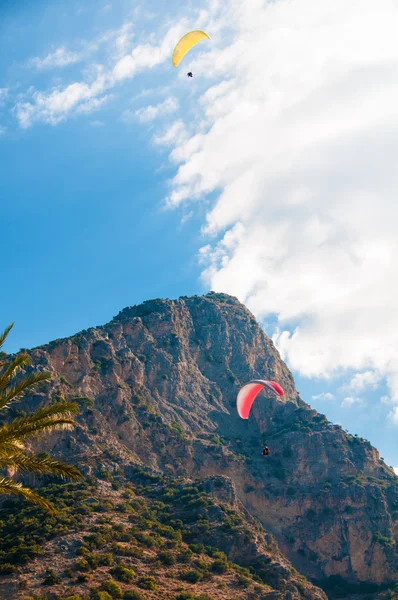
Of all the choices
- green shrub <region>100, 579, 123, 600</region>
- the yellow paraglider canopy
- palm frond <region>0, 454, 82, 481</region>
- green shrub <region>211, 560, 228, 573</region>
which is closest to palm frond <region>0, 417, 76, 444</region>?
palm frond <region>0, 454, 82, 481</region>

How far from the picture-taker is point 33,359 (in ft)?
219

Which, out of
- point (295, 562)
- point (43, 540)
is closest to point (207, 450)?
point (295, 562)

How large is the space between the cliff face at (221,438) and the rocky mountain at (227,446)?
14cm

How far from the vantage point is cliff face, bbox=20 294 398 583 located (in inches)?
2628

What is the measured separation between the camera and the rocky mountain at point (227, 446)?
210 ft

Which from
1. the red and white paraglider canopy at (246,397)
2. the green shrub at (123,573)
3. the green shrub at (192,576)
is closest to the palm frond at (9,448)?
the red and white paraglider canopy at (246,397)

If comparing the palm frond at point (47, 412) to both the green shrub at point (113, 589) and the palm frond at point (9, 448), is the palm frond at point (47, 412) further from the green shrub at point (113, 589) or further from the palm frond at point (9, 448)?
the green shrub at point (113, 589)

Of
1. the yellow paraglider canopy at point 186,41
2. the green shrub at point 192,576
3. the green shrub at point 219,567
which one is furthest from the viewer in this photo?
the green shrub at point 219,567

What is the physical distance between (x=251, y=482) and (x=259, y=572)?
23.6 m

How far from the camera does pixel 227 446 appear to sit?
79.6 m

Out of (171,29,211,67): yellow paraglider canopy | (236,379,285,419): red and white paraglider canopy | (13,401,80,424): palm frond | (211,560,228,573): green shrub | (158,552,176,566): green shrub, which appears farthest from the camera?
(211,560,228,573): green shrub

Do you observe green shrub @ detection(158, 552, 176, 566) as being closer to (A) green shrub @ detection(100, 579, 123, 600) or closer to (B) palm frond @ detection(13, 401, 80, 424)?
(A) green shrub @ detection(100, 579, 123, 600)

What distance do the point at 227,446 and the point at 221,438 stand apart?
85.5 inches

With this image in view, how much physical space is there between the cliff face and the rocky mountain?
14 cm
